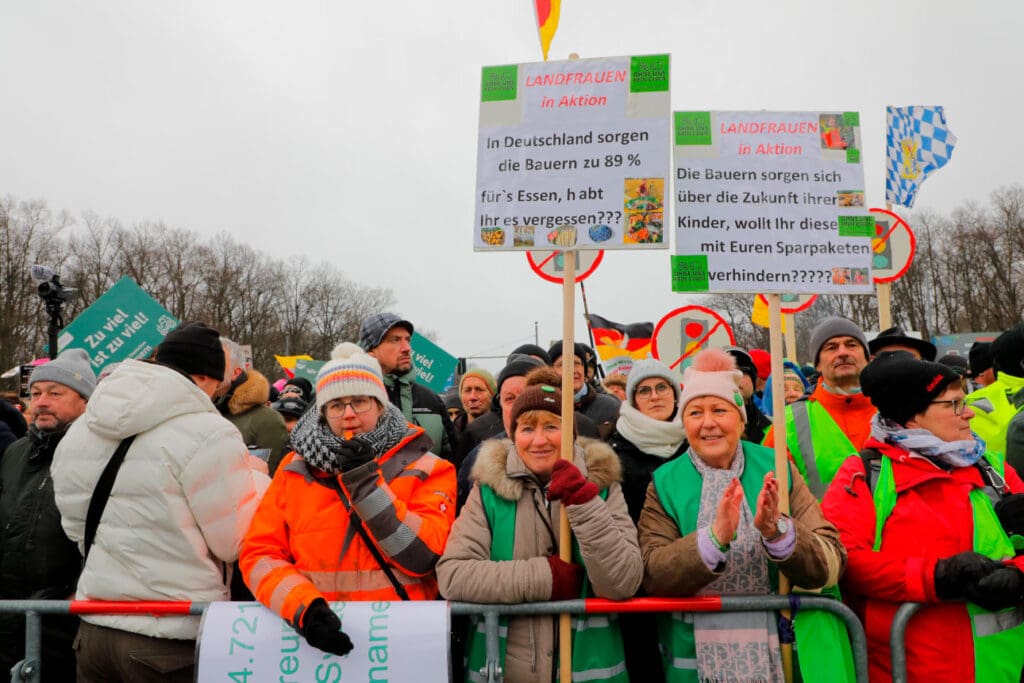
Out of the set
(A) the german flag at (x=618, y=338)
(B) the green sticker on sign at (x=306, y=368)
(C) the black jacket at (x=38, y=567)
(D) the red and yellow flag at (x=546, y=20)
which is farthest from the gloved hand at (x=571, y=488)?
(B) the green sticker on sign at (x=306, y=368)

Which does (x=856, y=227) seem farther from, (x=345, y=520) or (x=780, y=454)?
(x=345, y=520)

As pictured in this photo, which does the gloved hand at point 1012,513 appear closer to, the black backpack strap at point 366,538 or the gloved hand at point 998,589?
the gloved hand at point 998,589

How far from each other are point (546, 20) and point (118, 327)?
17.3ft

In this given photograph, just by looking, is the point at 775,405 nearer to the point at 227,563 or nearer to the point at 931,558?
the point at 931,558

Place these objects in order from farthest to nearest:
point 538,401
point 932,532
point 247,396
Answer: point 247,396 → point 538,401 → point 932,532

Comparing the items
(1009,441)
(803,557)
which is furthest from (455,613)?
(1009,441)

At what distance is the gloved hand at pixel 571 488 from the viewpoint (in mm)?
2789

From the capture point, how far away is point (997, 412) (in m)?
4.80

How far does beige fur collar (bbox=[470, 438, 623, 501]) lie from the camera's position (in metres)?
3.06

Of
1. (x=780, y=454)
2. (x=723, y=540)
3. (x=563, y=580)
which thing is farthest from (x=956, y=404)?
(x=563, y=580)

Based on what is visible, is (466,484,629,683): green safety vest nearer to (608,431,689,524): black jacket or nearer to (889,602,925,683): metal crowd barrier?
(608,431,689,524): black jacket

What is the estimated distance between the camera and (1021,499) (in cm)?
296

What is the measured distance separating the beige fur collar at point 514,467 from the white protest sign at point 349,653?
1.73ft

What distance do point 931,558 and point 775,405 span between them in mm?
829
